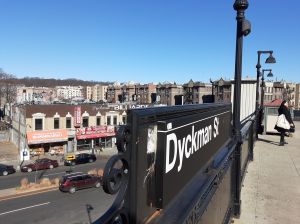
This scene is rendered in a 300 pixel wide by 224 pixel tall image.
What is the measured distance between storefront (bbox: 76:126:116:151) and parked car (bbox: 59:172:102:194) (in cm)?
2002

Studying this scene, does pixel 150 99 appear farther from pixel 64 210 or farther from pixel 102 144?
pixel 64 210

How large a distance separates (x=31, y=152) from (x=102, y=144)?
10.8 metres

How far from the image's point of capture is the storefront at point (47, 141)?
46031 mm

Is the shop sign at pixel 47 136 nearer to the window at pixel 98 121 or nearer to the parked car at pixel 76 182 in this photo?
the window at pixel 98 121

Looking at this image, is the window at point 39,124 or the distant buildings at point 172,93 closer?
the window at point 39,124

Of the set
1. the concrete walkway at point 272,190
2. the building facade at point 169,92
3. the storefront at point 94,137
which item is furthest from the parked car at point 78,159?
the building facade at point 169,92

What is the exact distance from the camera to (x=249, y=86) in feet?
79.4

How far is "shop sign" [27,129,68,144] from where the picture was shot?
45.8 meters

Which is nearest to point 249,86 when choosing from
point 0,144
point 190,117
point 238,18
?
point 238,18

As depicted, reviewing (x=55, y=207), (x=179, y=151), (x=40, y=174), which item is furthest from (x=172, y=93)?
(x=179, y=151)

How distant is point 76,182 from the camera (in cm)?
2872

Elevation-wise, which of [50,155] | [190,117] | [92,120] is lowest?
[50,155]

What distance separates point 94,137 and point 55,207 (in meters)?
28.2

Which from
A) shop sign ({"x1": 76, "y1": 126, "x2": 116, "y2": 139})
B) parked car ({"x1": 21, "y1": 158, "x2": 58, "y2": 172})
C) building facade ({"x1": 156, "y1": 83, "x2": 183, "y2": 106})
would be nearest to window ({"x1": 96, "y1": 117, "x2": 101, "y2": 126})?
shop sign ({"x1": 76, "y1": 126, "x2": 116, "y2": 139})
